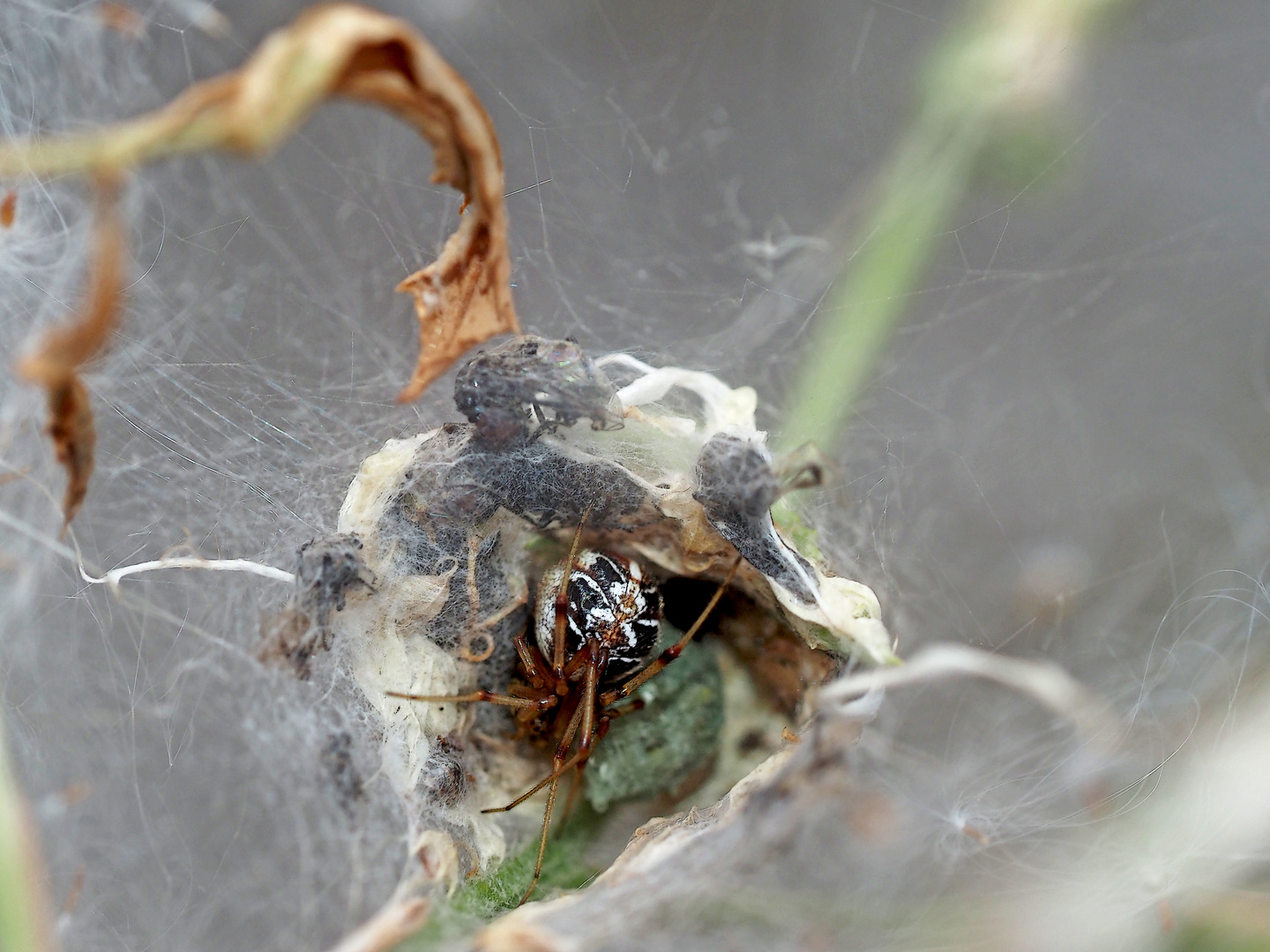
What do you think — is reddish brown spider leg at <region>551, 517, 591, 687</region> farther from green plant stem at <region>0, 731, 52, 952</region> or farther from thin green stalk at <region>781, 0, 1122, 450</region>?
green plant stem at <region>0, 731, 52, 952</region>

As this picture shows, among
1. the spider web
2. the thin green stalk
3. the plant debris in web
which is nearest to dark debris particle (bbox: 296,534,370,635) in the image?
the plant debris in web

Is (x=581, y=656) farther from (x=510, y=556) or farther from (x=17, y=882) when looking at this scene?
(x=17, y=882)

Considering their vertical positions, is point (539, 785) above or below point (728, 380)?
below

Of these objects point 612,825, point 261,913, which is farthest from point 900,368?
point 261,913

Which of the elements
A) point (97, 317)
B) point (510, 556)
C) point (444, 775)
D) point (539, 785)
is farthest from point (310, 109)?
point (539, 785)

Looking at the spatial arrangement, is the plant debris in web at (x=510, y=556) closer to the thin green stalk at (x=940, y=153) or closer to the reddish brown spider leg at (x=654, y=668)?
the reddish brown spider leg at (x=654, y=668)
